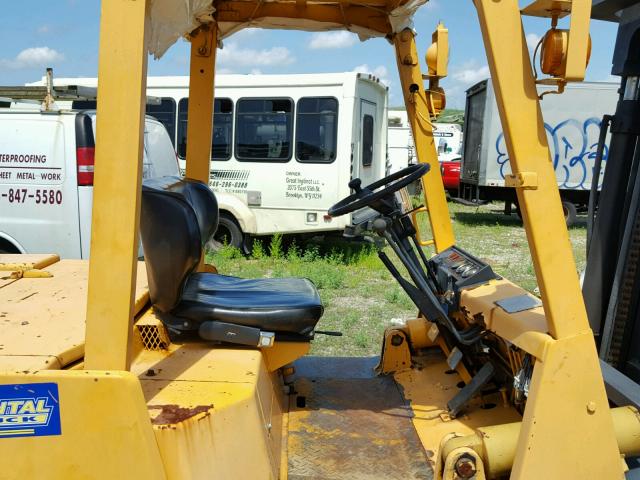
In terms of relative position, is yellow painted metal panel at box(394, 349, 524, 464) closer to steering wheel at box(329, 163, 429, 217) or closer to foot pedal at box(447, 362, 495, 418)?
foot pedal at box(447, 362, 495, 418)

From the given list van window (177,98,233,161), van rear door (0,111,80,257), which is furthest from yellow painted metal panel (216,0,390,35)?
van window (177,98,233,161)

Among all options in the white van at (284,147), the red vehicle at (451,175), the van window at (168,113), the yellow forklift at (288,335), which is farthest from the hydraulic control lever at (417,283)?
the red vehicle at (451,175)

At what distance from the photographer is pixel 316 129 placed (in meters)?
9.61

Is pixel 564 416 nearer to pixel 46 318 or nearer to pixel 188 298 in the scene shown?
pixel 188 298

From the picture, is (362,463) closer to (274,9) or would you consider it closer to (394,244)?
(394,244)

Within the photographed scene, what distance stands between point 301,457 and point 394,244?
1.02 m

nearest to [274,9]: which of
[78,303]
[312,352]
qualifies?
[78,303]

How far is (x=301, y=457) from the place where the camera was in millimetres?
2557

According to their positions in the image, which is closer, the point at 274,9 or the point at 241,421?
the point at 241,421

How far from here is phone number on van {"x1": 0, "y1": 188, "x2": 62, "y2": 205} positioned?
5.72m

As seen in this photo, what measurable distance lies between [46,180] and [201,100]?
10.8 feet

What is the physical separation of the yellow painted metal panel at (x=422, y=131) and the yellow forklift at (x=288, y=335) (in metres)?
0.01

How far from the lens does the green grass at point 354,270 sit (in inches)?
237

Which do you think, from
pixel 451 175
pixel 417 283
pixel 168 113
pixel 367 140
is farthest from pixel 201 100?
pixel 451 175
